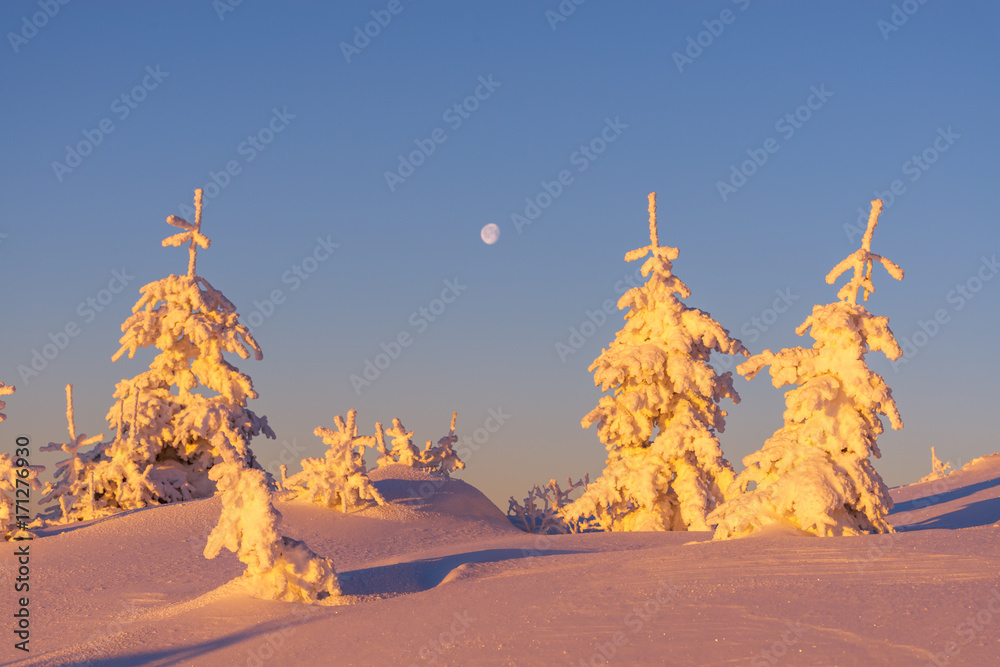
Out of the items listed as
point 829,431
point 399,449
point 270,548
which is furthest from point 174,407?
point 829,431

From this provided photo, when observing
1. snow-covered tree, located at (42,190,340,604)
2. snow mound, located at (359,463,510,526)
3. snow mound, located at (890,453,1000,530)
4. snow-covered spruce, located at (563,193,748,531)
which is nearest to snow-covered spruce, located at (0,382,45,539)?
snow-covered tree, located at (42,190,340,604)

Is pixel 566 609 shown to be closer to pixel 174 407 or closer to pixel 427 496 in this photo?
pixel 427 496

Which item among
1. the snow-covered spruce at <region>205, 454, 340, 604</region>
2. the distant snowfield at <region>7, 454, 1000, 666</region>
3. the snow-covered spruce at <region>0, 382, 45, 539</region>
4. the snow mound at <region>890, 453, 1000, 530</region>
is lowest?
the snow mound at <region>890, 453, 1000, 530</region>

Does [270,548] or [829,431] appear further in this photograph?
[829,431]

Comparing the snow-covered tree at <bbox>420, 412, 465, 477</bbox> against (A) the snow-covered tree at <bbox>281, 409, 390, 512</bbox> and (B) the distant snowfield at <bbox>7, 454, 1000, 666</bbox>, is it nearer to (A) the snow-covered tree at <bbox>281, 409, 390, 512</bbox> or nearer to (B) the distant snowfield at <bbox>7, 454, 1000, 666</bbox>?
(A) the snow-covered tree at <bbox>281, 409, 390, 512</bbox>

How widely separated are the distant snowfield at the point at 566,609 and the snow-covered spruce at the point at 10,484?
69.7 inches

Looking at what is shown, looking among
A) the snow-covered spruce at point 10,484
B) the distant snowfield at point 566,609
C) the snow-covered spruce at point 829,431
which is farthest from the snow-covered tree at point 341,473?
the snow-covered spruce at point 829,431

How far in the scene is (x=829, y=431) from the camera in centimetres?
1559

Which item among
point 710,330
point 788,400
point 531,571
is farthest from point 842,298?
point 531,571

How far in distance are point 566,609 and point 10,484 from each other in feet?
46.3

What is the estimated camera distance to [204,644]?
10.3 meters

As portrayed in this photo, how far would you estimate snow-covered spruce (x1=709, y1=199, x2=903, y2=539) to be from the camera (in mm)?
15109

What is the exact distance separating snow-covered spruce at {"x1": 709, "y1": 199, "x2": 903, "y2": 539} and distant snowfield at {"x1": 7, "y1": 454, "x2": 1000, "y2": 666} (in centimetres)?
148

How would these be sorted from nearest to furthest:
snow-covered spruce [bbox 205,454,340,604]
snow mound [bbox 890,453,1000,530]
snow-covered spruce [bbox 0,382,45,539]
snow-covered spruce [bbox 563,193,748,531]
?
1. snow-covered spruce [bbox 205,454,340,604]
2. snow-covered spruce [bbox 0,382,45,539]
3. snow-covered spruce [bbox 563,193,748,531]
4. snow mound [bbox 890,453,1000,530]
